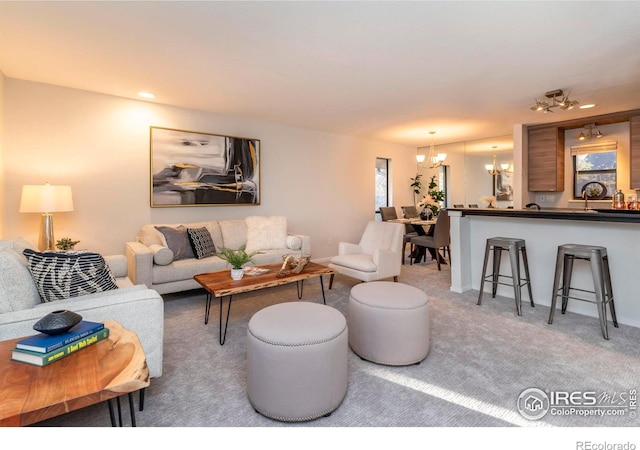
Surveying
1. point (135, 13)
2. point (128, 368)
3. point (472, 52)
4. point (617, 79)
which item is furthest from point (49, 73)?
point (617, 79)

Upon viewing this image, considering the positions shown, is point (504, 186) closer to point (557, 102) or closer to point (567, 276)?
point (557, 102)

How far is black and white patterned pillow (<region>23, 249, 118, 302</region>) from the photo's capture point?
180 cm

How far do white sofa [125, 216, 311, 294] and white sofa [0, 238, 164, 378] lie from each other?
1.44 metres

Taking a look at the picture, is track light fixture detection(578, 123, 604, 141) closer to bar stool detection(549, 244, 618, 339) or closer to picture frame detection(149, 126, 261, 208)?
bar stool detection(549, 244, 618, 339)

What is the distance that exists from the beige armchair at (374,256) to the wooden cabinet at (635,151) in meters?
3.45

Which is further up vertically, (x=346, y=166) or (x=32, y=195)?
(x=346, y=166)

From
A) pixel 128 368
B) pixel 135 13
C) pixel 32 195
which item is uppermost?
pixel 135 13

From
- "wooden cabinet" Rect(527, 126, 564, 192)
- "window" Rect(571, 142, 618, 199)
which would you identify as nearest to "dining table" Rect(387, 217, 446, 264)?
"wooden cabinet" Rect(527, 126, 564, 192)

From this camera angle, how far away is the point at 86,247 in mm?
3645

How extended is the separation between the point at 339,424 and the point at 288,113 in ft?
13.0

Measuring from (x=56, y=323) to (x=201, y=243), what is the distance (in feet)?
8.92

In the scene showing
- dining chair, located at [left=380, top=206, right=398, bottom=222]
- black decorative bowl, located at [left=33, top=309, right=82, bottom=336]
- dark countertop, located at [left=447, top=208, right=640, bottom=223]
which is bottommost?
black decorative bowl, located at [left=33, top=309, right=82, bottom=336]

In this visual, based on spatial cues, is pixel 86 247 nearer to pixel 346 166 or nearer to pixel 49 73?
pixel 49 73

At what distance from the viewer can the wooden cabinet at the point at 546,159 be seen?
5.24m
